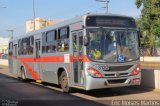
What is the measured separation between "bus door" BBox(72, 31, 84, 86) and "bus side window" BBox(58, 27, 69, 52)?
2.43ft

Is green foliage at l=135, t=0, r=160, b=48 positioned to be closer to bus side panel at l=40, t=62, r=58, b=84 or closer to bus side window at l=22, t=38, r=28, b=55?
bus side window at l=22, t=38, r=28, b=55

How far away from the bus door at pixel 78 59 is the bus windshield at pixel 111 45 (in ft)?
1.86

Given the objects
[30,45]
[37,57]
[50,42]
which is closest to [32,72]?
[30,45]

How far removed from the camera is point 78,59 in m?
15.6

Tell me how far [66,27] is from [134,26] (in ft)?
9.31

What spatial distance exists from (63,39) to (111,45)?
110 inches

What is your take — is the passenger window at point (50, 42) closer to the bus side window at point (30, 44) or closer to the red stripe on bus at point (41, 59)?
the red stripe on bus at point (41, 59)

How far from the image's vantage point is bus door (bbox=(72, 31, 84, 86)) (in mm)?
15297

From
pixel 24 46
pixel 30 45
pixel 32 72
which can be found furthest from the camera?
pixel 24 46

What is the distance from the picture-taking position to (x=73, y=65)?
16078mm

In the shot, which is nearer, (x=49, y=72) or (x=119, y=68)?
(x=119, y=68)

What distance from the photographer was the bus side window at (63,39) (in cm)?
1683

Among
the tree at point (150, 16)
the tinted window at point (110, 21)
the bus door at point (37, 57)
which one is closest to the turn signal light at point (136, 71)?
the tinted window at point (110, 21)

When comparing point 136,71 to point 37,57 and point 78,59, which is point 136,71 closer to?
point 78,59
